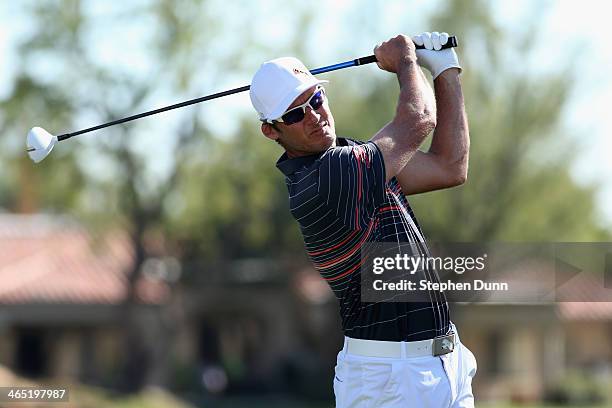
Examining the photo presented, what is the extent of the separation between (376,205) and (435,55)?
2.18 feet

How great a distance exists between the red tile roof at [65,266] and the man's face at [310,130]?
28.1m

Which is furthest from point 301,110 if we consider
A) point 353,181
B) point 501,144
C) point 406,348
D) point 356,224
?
point 501,144

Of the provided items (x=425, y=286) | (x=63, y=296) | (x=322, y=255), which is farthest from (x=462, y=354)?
(x=63, y=296)

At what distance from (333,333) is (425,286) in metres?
31.7

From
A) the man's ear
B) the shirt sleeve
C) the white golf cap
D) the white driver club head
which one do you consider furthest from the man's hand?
the white driver club head

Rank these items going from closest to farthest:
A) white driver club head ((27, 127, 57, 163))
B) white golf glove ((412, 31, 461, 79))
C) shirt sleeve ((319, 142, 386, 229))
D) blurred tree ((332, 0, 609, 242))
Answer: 1. shirt sleeve ((319, 142, 386, 229))
2. white golf glove ((412, 31, 461, 79))
3. white driver club head ((27, 127, 57, 163))
4. blurred tree ((332, 0, 609, 242))

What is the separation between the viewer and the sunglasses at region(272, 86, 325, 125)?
4027mm

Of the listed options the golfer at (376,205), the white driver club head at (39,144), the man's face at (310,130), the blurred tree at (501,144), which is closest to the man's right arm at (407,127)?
the golfer at (376,205)

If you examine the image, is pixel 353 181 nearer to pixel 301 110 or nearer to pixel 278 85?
pixel 301 110

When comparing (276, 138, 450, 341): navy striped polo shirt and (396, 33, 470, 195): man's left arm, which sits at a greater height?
(396, 33, 470, 195): man's left arm

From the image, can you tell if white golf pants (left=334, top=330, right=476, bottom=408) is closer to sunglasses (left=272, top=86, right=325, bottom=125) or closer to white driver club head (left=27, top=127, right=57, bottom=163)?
sunglasses (left=272, top=86, right=325, bottom=125)

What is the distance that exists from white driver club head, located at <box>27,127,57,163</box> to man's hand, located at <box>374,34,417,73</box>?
1.75 m

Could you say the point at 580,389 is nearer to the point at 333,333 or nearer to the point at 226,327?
the point at 333,333

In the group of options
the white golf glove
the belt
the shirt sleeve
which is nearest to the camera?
the shirt sleeve
